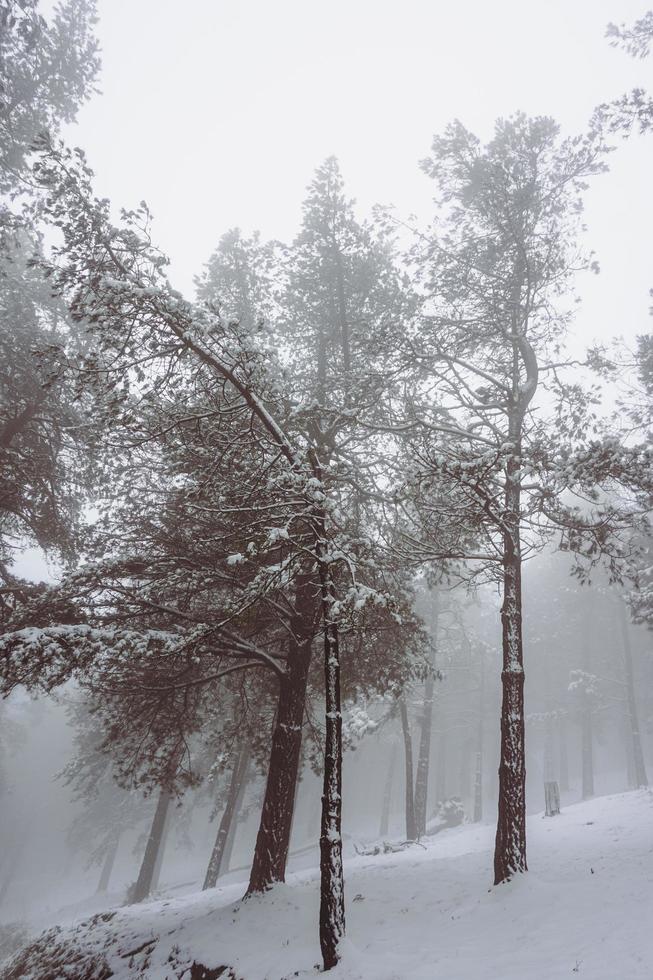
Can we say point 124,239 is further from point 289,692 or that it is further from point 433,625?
point 433,625

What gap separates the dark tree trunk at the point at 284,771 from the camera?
8.31 meters

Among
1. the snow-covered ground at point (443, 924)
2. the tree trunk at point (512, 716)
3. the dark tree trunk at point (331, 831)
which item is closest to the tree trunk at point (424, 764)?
the snow-covered ground at point (443, 924)

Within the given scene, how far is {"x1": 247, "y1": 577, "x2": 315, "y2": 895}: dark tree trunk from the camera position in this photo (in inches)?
327

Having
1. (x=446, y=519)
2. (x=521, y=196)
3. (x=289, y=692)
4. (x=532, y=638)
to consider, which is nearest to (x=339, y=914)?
(x=289, y=692)

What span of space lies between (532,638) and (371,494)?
30.2 m

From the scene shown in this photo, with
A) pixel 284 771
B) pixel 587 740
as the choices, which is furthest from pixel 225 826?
pixel 587 740

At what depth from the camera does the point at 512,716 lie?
7.79m

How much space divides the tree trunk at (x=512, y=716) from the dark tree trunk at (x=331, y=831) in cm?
271

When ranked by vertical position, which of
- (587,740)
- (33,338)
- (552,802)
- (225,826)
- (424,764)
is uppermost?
(33,338)

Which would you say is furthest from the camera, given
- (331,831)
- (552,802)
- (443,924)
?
(552,802)

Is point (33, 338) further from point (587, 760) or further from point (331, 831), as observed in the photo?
point (587, 760)

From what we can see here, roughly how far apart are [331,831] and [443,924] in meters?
2.30

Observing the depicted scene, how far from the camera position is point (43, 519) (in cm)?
1223

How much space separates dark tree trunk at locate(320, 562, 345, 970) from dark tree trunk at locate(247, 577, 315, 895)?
5.27 feet
